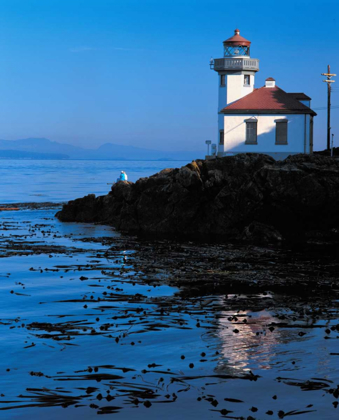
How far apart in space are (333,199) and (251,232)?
5301 mm

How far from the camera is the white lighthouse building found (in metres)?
57.8

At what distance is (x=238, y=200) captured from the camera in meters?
36.9

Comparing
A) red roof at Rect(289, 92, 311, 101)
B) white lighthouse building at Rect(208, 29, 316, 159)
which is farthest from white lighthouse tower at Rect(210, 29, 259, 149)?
red roof at Rect(289, 92, 311, 101)

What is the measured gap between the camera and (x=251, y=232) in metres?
34.7

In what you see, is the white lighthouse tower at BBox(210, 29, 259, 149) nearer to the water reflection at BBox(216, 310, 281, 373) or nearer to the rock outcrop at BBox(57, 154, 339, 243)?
the rock outcrop at BBox(57, 154, 339, 243)

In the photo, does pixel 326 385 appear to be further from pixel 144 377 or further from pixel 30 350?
pixel 30 350

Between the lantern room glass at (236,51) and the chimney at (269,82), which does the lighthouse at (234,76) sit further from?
the chimney at (269,82)

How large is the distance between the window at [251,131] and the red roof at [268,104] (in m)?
1.07

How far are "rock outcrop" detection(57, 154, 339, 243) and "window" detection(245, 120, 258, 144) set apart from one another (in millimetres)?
18412

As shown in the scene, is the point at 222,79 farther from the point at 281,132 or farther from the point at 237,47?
the point at 281,132

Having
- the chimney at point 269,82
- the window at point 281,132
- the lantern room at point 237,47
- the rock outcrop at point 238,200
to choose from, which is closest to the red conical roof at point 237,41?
the lantern room at point 237,47

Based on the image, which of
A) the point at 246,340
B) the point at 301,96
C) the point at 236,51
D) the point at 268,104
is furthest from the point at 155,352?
the point at 236,51

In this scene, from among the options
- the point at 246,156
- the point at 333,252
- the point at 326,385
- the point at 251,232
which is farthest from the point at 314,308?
the point at 246,156

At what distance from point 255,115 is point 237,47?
30.9ft
